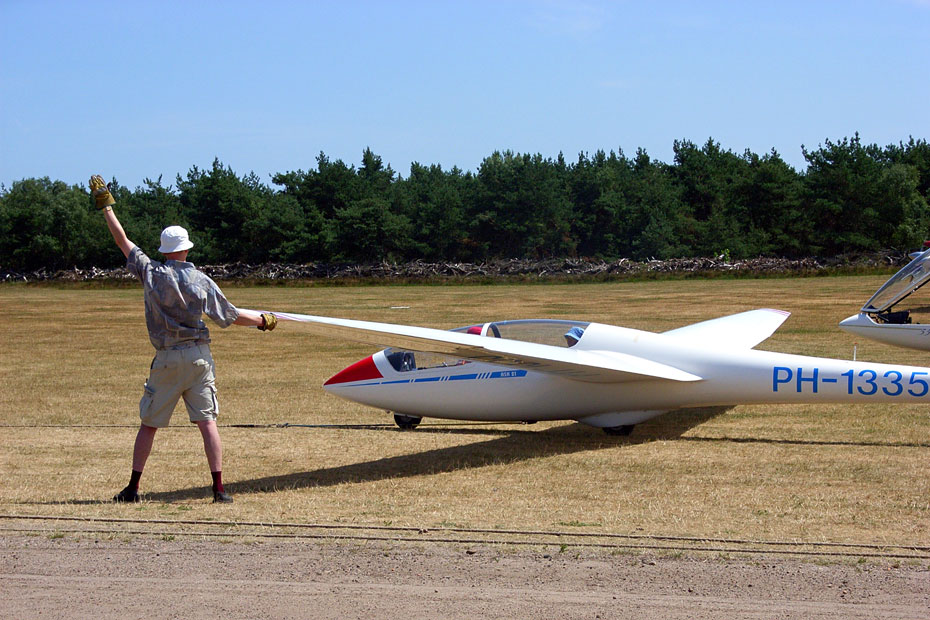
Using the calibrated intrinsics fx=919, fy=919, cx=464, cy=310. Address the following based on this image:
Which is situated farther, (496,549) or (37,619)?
(496,549)

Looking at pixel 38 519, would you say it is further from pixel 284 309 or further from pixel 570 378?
pixel 284 309

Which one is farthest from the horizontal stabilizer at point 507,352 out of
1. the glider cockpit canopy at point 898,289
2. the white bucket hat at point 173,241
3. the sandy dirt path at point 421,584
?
the glider cockpit canopy at point 898,289

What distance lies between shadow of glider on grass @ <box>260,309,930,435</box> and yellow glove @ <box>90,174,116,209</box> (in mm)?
2064

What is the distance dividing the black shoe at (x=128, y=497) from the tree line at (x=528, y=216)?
57742 millimetres

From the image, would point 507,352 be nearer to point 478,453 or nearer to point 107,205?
point 478,453

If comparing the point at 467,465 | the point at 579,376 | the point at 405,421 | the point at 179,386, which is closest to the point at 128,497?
the point at 179,386

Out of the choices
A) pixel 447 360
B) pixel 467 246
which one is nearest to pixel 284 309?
pixel 447 360

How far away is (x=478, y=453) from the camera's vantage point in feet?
31.2

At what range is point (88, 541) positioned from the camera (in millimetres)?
6031

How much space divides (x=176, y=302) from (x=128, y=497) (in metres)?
1.65

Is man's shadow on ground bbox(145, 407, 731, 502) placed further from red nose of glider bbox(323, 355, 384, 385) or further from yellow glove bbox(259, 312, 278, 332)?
yellow glove bbox(259, 312, 278, 332)

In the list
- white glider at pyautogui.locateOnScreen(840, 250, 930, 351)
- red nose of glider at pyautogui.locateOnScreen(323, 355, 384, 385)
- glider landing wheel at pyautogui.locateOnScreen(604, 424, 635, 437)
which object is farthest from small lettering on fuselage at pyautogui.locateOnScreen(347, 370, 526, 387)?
white glider at pyautogui.locateOnScreen(840, 250, 930, 351)

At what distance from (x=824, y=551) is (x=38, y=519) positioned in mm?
5372

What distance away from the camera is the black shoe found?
7.20m
